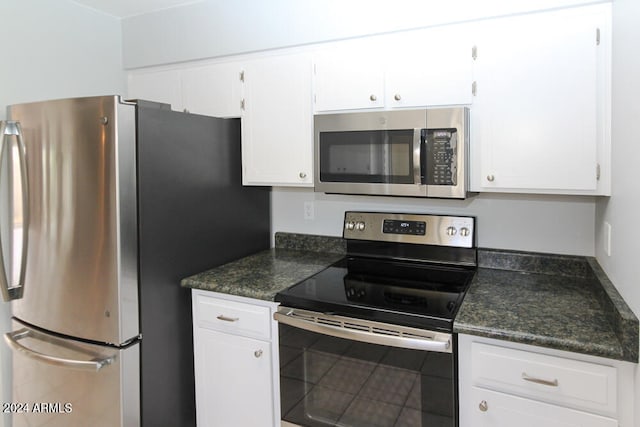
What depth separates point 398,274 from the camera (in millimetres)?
2102

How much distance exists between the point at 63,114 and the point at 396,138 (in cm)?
139

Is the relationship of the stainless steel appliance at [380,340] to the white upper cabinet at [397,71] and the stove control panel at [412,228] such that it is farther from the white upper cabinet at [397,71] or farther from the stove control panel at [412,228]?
the white upper cabinet at [397,71]

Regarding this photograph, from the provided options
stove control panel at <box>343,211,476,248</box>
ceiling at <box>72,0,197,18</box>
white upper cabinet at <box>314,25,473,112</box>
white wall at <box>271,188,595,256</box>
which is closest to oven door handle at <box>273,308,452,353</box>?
stove control panel at <box>343,211,476,248</box>

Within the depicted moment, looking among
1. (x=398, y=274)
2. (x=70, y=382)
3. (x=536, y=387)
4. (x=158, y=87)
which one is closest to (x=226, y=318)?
(x=70, y=382)

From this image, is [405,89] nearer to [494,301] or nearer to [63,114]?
[494,301]

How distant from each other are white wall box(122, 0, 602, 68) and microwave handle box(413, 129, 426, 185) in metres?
0.48

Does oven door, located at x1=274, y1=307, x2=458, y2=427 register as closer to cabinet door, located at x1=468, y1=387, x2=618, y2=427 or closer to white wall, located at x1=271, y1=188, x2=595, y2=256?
cabinet door, located at x1=468, y1=387, x2=618, y2=427

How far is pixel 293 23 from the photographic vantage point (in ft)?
7.06

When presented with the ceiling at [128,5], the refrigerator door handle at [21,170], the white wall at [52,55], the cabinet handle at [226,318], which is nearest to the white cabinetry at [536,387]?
the cabinet handle at [226,318]

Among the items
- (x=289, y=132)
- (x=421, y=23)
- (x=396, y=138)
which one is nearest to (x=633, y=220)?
(x=396, y=138)

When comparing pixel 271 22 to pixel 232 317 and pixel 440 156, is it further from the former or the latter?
pixel 232 317

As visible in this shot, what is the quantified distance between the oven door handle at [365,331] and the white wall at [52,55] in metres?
1.46

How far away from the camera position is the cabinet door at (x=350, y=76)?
6.49ft

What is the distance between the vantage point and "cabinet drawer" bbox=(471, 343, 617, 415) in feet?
4.31
